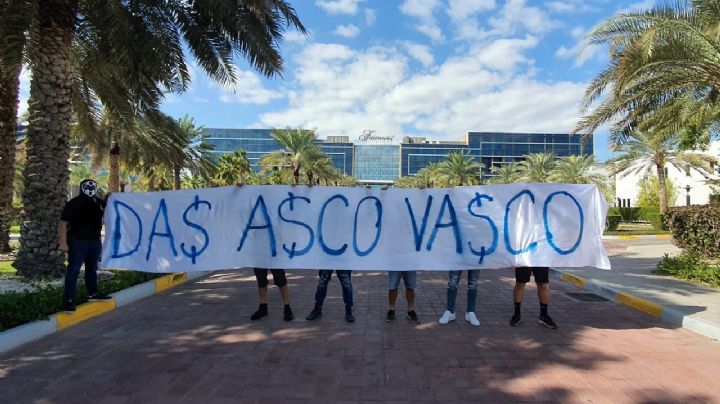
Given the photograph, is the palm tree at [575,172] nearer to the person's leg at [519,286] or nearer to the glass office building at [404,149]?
the person's leg at [519,286]

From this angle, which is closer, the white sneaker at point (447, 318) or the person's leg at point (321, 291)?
the white sneaker at point (447, 318)

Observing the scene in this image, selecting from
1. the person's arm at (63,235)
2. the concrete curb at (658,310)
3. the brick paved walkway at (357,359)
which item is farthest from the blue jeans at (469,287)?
the person's arm at (63,235)

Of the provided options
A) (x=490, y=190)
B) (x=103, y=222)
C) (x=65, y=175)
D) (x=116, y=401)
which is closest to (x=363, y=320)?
(x=490, y=190)

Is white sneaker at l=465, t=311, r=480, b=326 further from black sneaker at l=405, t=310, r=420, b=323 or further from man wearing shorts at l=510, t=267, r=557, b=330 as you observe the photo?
black sneaker at l=405, t=310, r=420, b=323

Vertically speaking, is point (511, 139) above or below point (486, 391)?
above

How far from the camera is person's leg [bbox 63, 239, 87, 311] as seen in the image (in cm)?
600

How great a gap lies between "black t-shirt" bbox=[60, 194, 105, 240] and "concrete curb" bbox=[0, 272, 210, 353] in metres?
1.01

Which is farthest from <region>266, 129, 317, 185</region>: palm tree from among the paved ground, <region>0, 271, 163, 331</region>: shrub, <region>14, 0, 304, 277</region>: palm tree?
<region>0, 271, 163, 331</region>: shrub

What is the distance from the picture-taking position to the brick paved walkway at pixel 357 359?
12.7 feet

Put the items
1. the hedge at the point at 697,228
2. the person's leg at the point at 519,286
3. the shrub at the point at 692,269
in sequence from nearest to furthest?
the person's leg at the point at 519,286, the shrub at the point at 692,269, the hedge at the point at 697,228

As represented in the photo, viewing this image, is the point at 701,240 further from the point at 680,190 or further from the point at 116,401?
the point at 680,190

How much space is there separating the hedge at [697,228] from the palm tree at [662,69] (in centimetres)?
234

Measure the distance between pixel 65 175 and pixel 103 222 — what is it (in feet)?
8.12

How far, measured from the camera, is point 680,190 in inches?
2055
